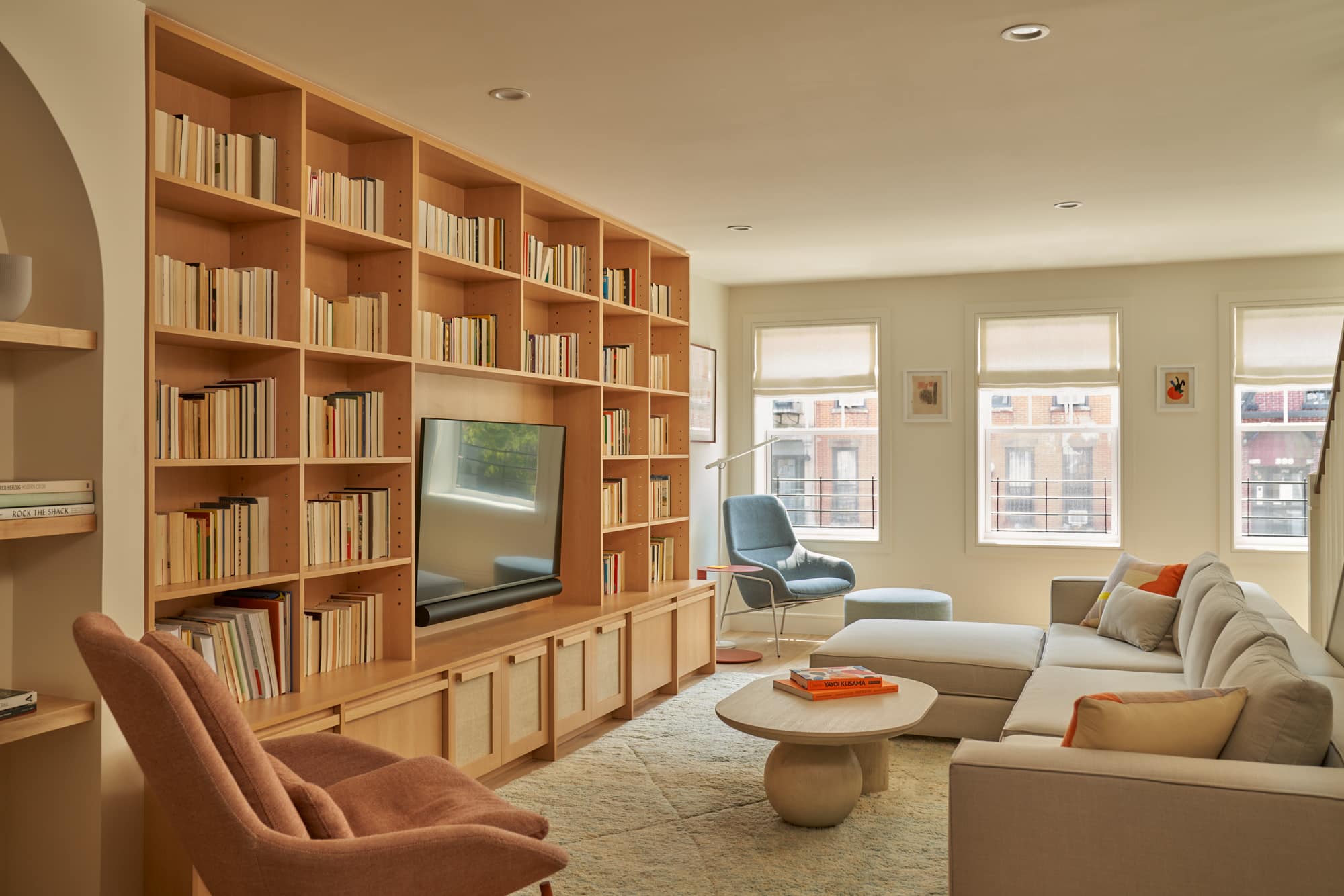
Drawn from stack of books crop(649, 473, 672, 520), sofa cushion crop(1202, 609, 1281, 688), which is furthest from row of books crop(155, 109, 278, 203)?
sofa cushion crop(1202, 609, 1281, 688)

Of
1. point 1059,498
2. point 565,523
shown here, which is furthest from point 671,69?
point 1059,498

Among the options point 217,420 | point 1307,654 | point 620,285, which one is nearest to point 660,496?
point 620,285

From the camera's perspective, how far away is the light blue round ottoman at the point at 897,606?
6383mm

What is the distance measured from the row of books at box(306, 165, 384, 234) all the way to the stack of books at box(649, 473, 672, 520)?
242 cm

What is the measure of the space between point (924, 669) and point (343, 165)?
317 centimetres

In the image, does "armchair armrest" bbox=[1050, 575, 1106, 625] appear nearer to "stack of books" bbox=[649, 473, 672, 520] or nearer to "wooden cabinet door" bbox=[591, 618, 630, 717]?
"stack of books" bbox=[649, 473, 672, 520]

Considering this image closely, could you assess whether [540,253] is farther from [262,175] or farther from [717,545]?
[717,545]

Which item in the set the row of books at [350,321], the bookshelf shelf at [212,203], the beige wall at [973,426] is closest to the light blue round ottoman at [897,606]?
the beige wall at [973,426]

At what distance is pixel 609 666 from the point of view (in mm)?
4977

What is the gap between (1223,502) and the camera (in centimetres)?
664

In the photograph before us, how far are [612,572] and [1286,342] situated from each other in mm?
4507

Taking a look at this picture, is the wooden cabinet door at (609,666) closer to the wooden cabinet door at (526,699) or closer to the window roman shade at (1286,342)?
the wooden cabinet door at (526,699)

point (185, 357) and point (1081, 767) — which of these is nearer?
point (1081, 767)

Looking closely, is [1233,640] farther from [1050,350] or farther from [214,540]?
[1050,350]
